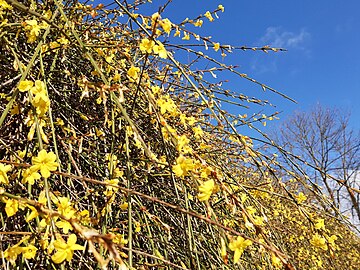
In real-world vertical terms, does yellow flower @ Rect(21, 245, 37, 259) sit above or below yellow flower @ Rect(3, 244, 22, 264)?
above

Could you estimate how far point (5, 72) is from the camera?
129 centimetres

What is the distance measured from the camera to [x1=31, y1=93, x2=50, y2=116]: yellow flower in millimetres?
804

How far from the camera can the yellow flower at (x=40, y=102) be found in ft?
2.64

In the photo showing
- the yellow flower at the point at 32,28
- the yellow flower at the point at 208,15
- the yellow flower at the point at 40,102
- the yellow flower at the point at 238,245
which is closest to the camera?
Answer: the yellow flower at the point at 238,245

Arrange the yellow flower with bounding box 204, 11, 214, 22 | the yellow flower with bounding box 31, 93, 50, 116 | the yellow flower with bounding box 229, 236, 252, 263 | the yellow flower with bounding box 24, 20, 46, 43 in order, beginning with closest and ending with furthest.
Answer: the yellow flower with bounding box 229, 236, 252, 263, the yellow flower with bounding box 31, 93, 50, 116, the yellow flower with bounding box 24, 20, 46, 43, the yellow flower with bounding box 204, 11, 214, 22

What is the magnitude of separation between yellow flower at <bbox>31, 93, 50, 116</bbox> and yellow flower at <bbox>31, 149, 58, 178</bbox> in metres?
0.15

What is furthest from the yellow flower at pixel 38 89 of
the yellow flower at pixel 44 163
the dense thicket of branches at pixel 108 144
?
the yellow flower at pixel 44 163

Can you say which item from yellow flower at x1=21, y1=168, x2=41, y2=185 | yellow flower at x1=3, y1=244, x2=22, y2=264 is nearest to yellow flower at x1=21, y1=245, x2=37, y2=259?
yellow flower at x1=3, y1=244, x2=22, y2=264

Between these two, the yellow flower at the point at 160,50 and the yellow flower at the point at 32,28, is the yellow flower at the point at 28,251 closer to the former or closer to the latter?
the yellow flower at the point at 160,50

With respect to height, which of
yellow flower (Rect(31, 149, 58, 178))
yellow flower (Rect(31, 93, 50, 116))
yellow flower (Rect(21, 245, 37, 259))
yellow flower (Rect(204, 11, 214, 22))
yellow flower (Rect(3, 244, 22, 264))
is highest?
yellow flower (Rect(204, 11, 214, 22))

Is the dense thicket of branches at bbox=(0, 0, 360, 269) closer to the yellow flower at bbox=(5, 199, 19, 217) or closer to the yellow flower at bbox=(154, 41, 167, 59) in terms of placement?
the yellow flower at bbox=(154, 41, 167, 59)

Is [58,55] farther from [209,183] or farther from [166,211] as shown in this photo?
[209,183]

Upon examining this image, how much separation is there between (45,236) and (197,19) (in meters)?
1.12

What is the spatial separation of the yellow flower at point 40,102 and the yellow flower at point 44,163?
0.15 m
